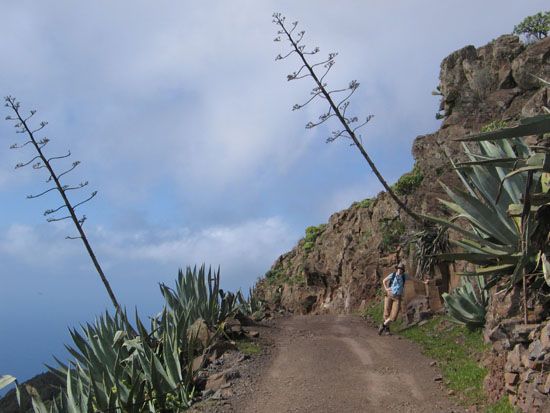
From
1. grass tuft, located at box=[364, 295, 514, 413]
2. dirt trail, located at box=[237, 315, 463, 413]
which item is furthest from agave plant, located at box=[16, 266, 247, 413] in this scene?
grass tuft, located at box=[364, 295, 514, 413]

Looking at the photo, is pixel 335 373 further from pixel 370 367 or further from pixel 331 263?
pixel 331 263

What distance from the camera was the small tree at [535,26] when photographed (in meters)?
25.6

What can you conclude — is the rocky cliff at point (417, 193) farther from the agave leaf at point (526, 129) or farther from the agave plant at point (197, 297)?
the agave leaf at point (526, 129)

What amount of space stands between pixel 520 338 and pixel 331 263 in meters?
17.6

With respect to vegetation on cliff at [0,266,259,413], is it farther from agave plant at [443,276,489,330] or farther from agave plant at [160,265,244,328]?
agave plant at [443,276,489,330]

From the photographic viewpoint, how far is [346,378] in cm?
931

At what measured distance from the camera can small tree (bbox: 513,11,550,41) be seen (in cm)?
2556

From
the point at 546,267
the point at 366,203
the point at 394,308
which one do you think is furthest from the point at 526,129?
the point at 366,203

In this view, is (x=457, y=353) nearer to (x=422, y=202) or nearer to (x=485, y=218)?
(x=485, y=218)

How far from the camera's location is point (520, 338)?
7.36 meters

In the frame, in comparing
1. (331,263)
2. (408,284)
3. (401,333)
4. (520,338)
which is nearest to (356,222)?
(331,263)

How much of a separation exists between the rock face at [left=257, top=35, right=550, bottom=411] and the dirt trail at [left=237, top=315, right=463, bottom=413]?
3842 mm

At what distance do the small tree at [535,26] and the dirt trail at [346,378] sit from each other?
18.4 m

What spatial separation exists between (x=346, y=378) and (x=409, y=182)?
43.1 feet
